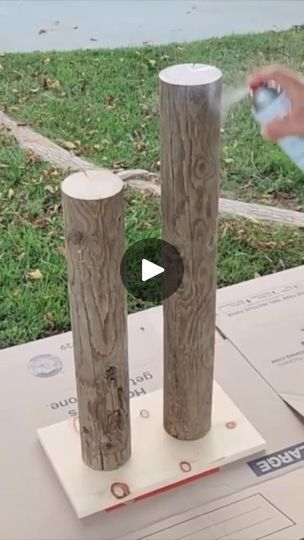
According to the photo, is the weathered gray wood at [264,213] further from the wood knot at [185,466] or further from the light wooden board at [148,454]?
the wood knot at [185,466]

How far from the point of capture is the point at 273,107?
1302 mm

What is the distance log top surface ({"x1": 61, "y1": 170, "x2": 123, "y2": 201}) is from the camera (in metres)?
1.16

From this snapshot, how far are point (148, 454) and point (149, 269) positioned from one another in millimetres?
286

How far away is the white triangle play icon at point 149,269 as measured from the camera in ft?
4.35

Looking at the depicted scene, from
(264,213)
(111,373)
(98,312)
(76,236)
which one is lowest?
(264,213)

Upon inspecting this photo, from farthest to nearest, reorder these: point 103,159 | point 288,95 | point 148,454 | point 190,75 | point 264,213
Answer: point 103,159, point 264,213, point 148,454, point 288,95, point 190,75

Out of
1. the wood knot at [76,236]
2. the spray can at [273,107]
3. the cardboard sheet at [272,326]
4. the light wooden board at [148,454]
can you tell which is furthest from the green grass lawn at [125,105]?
the wood knot at [76,236]

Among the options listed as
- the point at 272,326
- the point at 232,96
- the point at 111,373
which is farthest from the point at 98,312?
the point at 272,326

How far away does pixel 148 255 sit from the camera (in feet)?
4.42

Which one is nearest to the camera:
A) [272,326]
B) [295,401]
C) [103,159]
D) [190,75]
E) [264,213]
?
[190,75]

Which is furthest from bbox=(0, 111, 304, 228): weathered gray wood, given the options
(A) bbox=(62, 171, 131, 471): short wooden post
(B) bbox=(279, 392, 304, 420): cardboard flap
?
(A) bbox=(62, 171, 131, 471): short wooden post

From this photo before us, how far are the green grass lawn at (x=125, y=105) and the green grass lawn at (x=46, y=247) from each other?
0.48 feet
